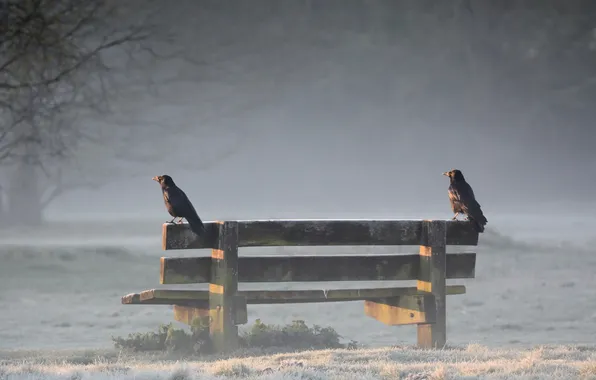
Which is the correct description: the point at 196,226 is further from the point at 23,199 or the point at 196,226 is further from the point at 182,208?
the point at 23,199

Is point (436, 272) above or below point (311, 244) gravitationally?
below

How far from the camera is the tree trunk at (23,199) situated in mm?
40094

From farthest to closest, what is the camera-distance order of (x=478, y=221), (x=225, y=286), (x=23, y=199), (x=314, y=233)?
(x=23, y=199)
(x=478, y=221)
(x=314, y=233)
(x=225, y=286)

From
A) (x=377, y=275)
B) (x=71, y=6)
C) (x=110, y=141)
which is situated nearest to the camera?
(x=377, y=275)

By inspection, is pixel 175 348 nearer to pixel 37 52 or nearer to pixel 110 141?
pixel 37 52

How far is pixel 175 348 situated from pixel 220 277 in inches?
49.2

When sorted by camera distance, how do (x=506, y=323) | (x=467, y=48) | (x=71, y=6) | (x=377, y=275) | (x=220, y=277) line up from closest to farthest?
(x=220, y=277) → (x=377, y=275) → (x=506, y=323) → (x=71, y=6) → (x=467, y=48)

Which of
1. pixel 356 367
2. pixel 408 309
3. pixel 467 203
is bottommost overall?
pixel 356 367

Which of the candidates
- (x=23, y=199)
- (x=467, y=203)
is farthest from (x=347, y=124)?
(x=467, y=203)

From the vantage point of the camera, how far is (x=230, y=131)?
81500mm

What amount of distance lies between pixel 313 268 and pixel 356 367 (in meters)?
2.54

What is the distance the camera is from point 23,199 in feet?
136

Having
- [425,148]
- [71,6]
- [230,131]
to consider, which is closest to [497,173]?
[425,148]

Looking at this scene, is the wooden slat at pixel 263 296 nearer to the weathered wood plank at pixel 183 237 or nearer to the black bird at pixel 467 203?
the weathered wood plank at pixel 183 237
